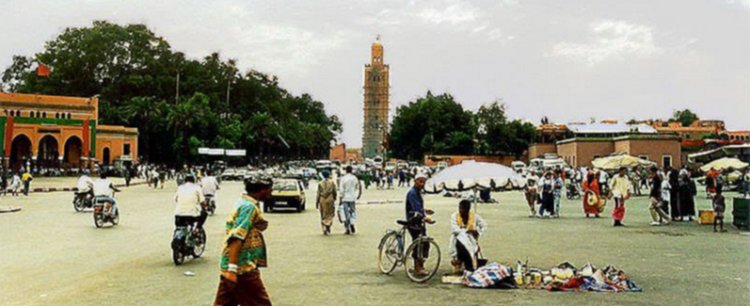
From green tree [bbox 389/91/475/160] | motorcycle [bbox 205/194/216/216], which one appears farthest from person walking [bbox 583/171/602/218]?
green tree [bbox 389/91/475/160]

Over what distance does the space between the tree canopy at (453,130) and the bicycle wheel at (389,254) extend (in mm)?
78295

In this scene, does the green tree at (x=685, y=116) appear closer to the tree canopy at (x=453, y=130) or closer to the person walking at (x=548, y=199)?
the tree canopy at (x=453, y=130)

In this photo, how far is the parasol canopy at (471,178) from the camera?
13.3 m

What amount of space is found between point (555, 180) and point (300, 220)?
25.9 ft

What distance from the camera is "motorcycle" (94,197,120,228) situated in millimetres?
17734

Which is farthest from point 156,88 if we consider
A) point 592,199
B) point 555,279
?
point 555,279

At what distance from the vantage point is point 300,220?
20.8 meters

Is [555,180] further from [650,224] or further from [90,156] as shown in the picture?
[90,156]

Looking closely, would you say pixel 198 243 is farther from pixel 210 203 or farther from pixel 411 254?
pixel 210 203

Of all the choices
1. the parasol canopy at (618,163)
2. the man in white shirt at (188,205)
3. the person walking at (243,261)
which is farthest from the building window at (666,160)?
the person walking at (243,261)

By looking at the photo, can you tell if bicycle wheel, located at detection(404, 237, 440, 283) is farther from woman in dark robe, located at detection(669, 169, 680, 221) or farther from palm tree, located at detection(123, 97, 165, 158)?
palm tree, located at detection(123, 97, 165, 158)

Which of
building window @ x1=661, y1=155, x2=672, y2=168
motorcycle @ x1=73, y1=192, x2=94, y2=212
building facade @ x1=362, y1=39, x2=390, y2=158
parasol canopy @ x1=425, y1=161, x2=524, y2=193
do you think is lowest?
motorcycle @ x1=73, y1=192, x2=94, y2=212

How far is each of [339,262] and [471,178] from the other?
311 cm

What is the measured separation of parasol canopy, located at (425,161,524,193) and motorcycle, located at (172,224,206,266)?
4.03 m
